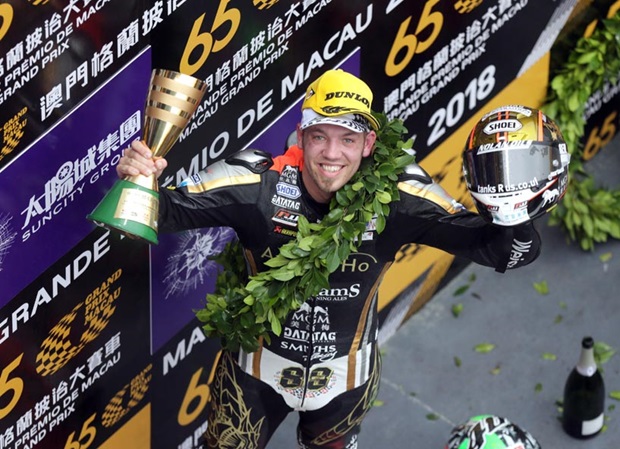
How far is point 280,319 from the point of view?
4.74 meters

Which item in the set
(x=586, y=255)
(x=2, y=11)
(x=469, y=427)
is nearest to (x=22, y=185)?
A: (x=2, y=11)

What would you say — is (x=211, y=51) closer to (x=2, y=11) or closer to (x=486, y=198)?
(x=2, y=11)

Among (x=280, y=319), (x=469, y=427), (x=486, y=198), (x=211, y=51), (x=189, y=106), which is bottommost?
(x=469, y=427)

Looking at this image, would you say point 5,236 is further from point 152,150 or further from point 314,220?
point 314,220

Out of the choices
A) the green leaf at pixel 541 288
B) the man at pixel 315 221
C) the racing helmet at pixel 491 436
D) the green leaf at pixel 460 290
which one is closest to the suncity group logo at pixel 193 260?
the man at pixel 315 221

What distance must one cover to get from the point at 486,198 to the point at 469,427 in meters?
1.65

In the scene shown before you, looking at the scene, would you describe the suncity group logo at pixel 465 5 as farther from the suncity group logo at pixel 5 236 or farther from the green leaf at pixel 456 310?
the suncity group logo at pixel 5 236

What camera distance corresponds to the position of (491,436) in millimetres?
5574

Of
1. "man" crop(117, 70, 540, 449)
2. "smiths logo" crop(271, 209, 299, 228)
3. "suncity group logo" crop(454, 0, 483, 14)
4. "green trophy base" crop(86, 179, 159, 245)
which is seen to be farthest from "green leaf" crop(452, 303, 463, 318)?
"green trophy base" crop(86, 179, 159, 245)

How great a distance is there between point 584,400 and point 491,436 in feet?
→ 3.17

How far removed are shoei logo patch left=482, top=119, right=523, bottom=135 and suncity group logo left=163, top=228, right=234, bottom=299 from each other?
170 centimetres

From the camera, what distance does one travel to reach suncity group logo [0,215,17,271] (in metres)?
4.77

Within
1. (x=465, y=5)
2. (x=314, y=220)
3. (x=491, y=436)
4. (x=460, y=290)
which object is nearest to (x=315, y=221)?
(x=314, y=220)

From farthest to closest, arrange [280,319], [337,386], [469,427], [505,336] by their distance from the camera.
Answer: [505,336] → [469,427] → [337,386] → [280,319]
